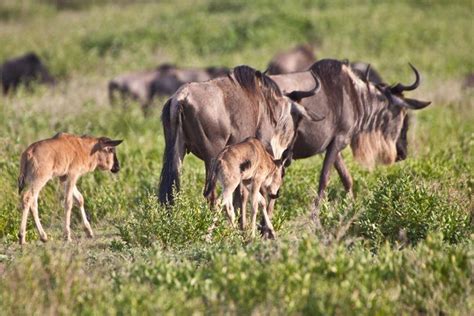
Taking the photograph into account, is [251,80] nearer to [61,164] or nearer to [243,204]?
[243,204]

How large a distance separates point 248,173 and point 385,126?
354 centimetres

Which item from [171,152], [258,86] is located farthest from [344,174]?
[171,152]

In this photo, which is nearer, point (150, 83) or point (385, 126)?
point (385, 126)

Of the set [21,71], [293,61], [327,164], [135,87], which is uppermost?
[327,164]

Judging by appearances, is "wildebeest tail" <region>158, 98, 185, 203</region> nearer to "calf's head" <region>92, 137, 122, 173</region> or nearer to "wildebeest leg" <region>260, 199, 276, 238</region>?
"calf's head" <region>92, 137, 122, 173</region>

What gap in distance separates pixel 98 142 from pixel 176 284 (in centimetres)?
309

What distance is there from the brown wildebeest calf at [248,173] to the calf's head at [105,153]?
121 centimetres

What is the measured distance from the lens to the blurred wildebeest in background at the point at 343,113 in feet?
33.5

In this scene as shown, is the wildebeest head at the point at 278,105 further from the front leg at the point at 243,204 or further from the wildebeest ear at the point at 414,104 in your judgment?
the wildebeest ear at the point at 414,104

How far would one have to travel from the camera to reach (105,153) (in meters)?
9.23

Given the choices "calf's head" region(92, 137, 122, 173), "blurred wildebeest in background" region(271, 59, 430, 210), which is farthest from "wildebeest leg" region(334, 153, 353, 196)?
"calf's head" region(92, 137, 122, 173)

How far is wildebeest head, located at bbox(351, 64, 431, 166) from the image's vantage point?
1108cm

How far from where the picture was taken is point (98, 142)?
30.0 ft

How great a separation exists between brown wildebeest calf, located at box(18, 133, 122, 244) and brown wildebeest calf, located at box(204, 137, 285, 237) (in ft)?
4.12
